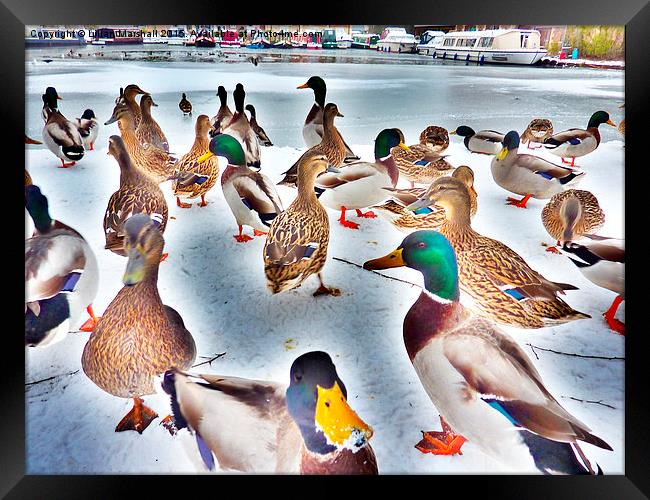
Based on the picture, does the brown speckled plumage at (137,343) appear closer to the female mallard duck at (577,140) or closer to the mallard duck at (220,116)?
the mallard duck at (220,116)

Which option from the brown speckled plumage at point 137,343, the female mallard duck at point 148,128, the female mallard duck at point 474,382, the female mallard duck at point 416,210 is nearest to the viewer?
the female mallard duck at point 474,382

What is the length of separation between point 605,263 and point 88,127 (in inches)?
72.4

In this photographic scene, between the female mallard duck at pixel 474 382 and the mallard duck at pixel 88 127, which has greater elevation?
the mallard duck at pixel 88 127

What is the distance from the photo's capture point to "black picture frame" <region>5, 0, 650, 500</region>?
1618mm

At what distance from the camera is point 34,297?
1.67m

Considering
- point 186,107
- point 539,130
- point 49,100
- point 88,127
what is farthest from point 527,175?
point 49,100

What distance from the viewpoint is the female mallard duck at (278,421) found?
4.88 feet

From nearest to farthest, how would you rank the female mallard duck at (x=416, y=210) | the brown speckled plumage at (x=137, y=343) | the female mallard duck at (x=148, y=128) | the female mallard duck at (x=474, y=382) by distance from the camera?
the female mallard duck at (x=474, y=382) → the brown speckled plumage at (x=137, y=343) → the female mallard duck at (x=416, y=210) → the female mallard duck at (x=148, y=128)

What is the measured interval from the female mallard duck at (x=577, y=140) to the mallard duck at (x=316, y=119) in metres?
0.69

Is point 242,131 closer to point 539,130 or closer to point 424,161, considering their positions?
point 424,161

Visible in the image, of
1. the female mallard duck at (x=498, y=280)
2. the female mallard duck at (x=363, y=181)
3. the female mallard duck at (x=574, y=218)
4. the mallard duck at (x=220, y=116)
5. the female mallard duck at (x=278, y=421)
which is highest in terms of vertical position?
the mallard duck at (x=220, y=116)

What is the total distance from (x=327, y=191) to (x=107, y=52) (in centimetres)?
92
